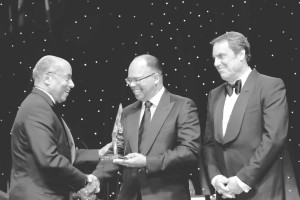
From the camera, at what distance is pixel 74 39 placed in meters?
5.38

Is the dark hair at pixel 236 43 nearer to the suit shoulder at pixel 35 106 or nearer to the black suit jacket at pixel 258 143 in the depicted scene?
the black suit jacket at pixel 258 143

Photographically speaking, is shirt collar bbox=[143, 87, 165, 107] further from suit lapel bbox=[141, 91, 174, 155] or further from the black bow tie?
the black bow tie

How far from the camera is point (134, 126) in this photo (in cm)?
375

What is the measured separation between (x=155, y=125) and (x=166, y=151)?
0.18m

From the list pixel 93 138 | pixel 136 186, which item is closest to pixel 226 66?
pixel 136 186

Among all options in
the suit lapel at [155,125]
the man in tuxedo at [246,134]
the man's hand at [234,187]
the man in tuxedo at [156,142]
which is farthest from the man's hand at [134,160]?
the man's hand at [234,187]

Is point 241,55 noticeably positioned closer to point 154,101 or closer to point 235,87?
point 235,87

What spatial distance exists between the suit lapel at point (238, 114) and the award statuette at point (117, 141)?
0.67 m

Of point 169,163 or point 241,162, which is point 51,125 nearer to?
point 169,163

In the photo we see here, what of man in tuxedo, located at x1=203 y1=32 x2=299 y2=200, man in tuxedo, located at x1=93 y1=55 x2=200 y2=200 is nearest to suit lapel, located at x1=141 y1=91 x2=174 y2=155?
man in tuxedo, located at x1=93 y1=55 x2=200 y2=200

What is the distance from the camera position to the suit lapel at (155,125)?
362 centimetres

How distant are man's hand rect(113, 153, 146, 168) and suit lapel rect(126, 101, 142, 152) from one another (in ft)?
0.41

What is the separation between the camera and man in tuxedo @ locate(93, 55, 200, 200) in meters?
3.53

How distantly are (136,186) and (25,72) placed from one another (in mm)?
2200
